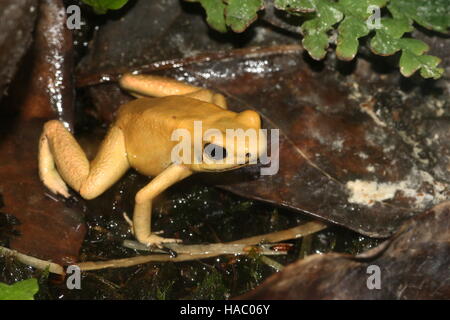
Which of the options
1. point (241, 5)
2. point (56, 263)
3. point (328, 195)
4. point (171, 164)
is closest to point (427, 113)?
point (328, 195)

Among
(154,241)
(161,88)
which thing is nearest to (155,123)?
(161,88)

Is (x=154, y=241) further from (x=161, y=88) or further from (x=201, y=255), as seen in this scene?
(x=161, y=88)

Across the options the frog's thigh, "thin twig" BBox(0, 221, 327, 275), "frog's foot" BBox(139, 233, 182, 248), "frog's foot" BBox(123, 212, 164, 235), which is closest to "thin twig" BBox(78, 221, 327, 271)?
"thin twig" BBox(0, 221, 327, 275)

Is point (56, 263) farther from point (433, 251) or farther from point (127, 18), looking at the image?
point (433, 251)

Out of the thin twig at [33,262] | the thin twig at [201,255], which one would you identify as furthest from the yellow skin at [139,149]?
the thin twig at [33,262]

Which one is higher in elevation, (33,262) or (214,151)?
(214,151)

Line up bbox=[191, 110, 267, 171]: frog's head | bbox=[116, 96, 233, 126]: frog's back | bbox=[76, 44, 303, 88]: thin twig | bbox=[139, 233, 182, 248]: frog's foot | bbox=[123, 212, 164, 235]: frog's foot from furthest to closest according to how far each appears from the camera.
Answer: bbox=[76, 44, 303, 88]: thin twig → bbox=[123, 212, 164, 235]: frog's foot → bbox=[139, 233, 182, 248]: frog's foot → bbox=[116, 96, 233, 126]: frog's back → bbox=[191, 110, 267, 171]: frog's head

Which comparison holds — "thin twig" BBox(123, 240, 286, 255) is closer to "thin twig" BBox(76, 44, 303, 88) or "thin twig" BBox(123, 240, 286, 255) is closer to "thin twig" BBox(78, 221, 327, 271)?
"thin twig" BBox(78, 221, 327, 271)
